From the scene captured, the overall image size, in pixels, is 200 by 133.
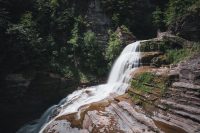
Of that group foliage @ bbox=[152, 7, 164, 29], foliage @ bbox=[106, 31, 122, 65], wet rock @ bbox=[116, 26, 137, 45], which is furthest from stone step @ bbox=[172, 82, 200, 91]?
foliage @ bbox=[152, 7, 164, 29]

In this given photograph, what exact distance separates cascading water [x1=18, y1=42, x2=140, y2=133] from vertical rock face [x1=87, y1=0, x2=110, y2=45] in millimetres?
4875

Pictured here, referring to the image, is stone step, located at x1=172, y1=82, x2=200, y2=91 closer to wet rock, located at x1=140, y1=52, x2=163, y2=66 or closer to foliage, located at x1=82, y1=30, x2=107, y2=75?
wet rock, located at x1=140, y1=52, x2=163, y2=66

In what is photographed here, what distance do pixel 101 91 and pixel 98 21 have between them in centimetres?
1200

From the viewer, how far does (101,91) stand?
2658cm

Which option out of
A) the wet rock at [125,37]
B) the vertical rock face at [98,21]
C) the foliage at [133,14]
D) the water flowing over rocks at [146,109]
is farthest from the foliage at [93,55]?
the water flowing over rocks at [146,109]

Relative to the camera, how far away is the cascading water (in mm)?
24406

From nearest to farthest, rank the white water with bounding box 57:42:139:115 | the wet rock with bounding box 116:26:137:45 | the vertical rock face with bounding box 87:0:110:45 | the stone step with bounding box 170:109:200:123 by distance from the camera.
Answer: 1. the stone step with bounding box 170:109:200:123
2. the white water with bounding box 57:42:139:115
3. the wet rock with bounding box 116:26:137:45
4. the vertical rock face with bounding box 87:0:110:45

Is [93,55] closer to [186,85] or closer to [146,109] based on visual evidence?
[146,109]

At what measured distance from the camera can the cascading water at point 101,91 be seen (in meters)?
24.4

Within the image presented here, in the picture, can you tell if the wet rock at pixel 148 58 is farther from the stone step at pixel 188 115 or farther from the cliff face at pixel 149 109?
the stone step at pixel 188 115

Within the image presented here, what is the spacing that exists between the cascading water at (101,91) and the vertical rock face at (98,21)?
4.88 metres

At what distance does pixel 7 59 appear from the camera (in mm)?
26219

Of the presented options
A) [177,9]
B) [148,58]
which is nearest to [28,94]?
[148,58]

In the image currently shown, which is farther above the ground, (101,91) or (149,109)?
(101,91)
